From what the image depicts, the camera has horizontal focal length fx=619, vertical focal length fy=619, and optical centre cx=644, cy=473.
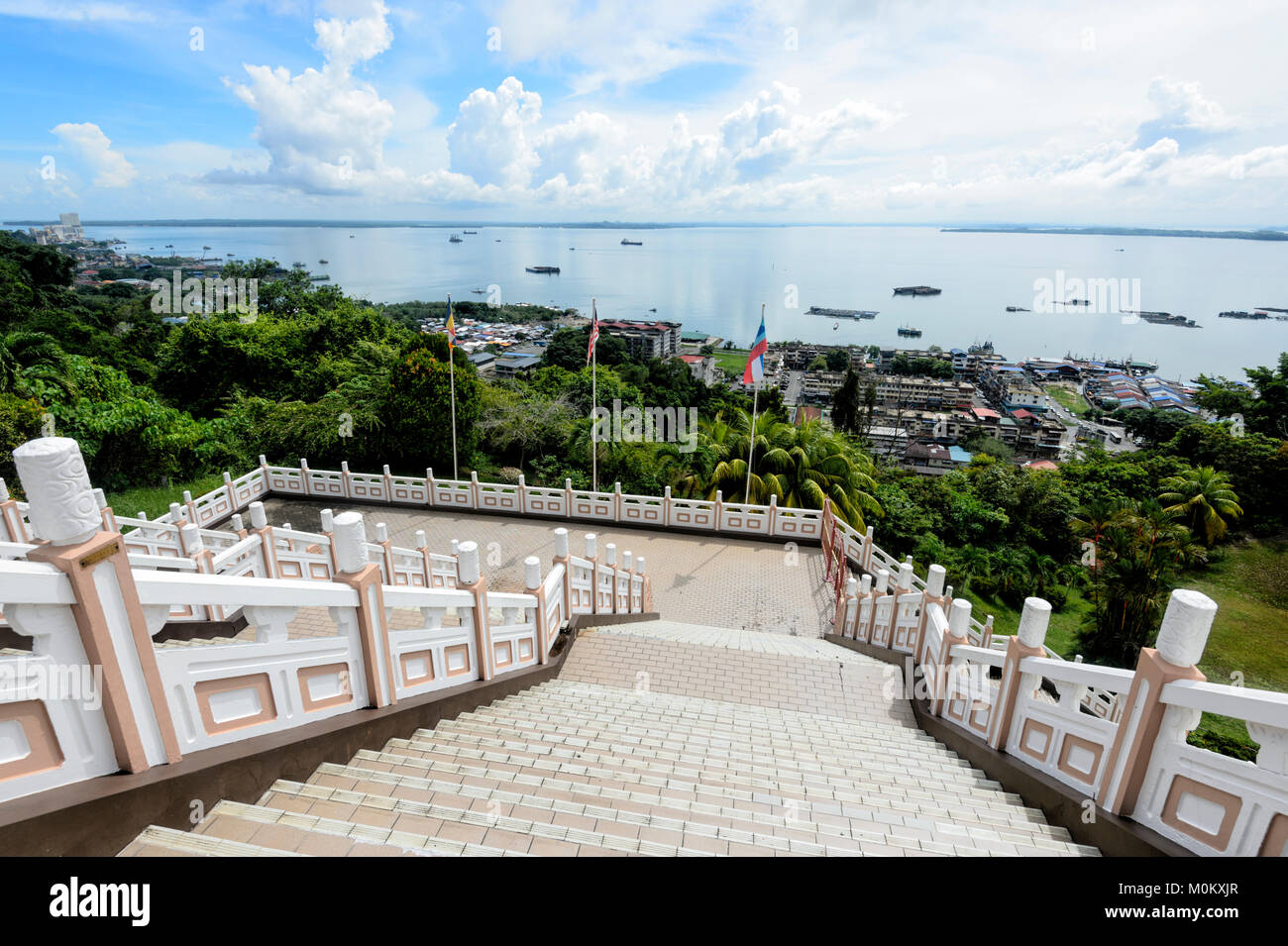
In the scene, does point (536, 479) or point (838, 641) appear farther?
point (536, 479)

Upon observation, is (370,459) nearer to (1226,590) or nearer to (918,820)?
(918,820)

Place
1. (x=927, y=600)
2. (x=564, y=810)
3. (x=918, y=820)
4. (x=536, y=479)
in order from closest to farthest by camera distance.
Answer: (x=564, y=810)
(x=918, y=820)
(x=927, y=600)
(x=536, y=479)

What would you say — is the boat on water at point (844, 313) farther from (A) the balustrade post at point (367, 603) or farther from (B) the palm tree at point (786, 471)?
(A) the balustrade post at point (367, 603)

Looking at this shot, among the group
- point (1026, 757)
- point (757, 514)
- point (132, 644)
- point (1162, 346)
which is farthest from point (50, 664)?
point (1162, 346)

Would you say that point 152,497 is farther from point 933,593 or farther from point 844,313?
point 844,313

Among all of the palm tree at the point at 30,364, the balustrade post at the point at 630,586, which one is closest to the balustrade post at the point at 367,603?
the balustrade post at the point at 630,586

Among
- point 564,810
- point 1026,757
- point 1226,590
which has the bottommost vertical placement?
point 1226,590
